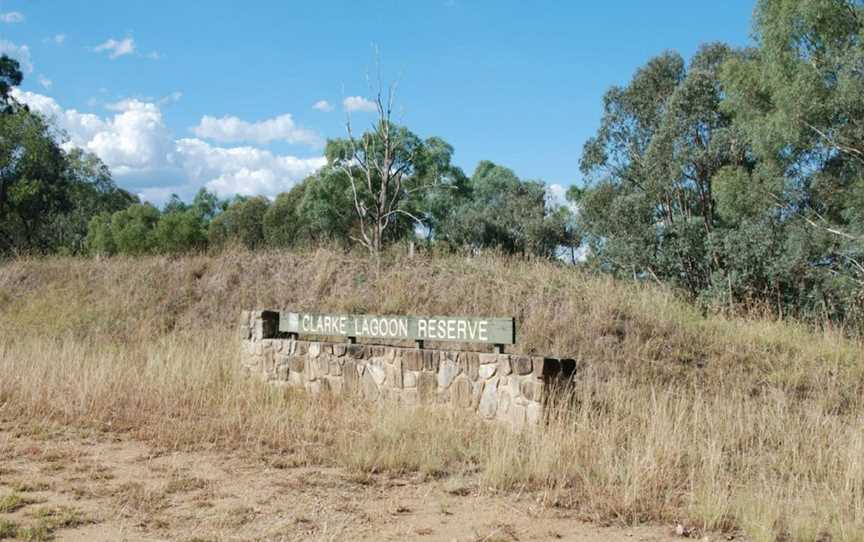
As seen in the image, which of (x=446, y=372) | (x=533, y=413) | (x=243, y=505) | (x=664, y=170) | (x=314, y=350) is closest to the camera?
(x=243, y=505)

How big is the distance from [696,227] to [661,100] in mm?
9731

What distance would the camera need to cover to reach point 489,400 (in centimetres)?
844

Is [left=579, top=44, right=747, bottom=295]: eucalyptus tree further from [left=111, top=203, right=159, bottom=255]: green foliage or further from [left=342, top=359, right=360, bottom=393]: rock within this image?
[left=111, top=203, right=159, bottom=255]: green foliage

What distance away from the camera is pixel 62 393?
977 cm

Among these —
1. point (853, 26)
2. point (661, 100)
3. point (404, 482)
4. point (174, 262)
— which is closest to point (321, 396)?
point (404, 482)

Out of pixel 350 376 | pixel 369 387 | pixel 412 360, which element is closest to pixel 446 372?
pixel 412 360

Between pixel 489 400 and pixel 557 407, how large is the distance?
3.30ft

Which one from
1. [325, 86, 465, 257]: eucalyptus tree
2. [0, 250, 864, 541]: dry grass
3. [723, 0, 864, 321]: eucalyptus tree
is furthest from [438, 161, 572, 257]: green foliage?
[0, 250, 864, 541]: dry grass

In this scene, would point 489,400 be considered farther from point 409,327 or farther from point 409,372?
point 409,327

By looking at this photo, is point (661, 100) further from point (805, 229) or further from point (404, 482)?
point (404, 482)

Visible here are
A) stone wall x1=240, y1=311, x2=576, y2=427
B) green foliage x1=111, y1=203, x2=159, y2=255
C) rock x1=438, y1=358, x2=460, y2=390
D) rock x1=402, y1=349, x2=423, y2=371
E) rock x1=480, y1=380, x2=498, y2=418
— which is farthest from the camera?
green foliage x1=111, y1=203, x2=159, y2=255

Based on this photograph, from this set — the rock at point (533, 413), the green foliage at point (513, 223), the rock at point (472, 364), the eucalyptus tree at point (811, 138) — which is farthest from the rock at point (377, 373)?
the green foliage at point (513, 223)

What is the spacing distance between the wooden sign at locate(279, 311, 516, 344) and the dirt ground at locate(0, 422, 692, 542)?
2.59m

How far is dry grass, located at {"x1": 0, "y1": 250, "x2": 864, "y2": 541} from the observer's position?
5930mm
